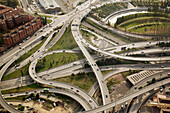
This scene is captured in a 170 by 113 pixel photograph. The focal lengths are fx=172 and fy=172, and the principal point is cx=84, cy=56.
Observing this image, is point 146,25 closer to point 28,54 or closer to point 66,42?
point 66,42

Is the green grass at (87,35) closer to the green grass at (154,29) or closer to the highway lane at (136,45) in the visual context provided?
the highway lane at (136,45)

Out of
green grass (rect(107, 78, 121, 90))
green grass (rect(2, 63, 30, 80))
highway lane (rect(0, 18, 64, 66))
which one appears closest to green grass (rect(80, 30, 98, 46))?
highway lane (rect(0, 18, 64, 66))

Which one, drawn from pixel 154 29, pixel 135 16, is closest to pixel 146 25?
pixel 154 29

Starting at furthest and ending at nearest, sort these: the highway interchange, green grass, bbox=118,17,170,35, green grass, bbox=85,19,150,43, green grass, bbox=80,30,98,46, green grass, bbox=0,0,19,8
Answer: green grass, bbox=0,0,19,8 → green grass, bbox=118,17,170,35 → green grass, bbox=80,30,98,46 → green grass, bbox=85,19,150,43 → the highway interchange

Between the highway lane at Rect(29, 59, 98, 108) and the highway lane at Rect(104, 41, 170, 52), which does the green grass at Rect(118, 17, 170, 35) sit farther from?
the highway lane at Rect(29, 59, 98, 108)

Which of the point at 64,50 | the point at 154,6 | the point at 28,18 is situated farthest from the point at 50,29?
the point at 154,6

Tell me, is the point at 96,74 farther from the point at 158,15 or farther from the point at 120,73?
the point at 158,15

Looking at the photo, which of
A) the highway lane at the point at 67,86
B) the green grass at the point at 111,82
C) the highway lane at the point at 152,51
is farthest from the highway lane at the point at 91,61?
the highway lane at the point at 152,51
